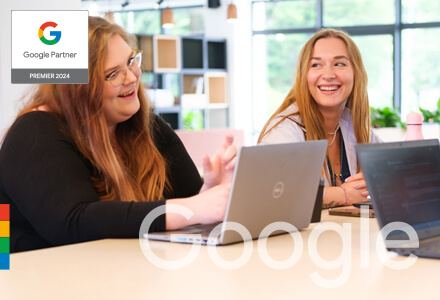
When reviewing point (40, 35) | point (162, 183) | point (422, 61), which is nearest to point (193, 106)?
point (422, 61)

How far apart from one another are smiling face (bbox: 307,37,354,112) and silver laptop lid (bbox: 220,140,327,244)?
3.38 ft

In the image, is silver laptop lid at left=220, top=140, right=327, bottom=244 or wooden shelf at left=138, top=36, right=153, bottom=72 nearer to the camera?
silver laptop lid at left=220, top=140, right=327, bottom=244

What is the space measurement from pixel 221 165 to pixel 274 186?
183 millimetres

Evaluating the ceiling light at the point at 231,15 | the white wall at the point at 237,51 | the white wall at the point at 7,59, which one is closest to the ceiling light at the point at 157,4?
the white wall at the point at 237,51

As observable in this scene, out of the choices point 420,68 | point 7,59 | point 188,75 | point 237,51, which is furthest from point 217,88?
point 7,59

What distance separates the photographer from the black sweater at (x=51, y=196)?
1.54 metres

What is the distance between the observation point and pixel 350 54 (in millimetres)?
2615

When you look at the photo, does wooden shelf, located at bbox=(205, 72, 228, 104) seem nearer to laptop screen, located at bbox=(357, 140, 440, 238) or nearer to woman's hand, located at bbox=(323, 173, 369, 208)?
woman's hand, located at bbox=(323, 173, 369, 208)

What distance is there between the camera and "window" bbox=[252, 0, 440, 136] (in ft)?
28.3

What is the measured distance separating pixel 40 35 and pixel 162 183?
203 cm

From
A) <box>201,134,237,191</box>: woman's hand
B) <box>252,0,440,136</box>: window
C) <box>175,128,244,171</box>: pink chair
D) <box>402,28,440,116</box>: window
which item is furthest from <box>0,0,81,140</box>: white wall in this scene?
<box>402,28,440,116</box>: window

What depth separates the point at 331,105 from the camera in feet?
8.41

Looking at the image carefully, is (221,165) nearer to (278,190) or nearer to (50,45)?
(278,190)

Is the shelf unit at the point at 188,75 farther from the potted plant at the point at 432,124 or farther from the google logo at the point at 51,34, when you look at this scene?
the google logo at the point at 51,34
